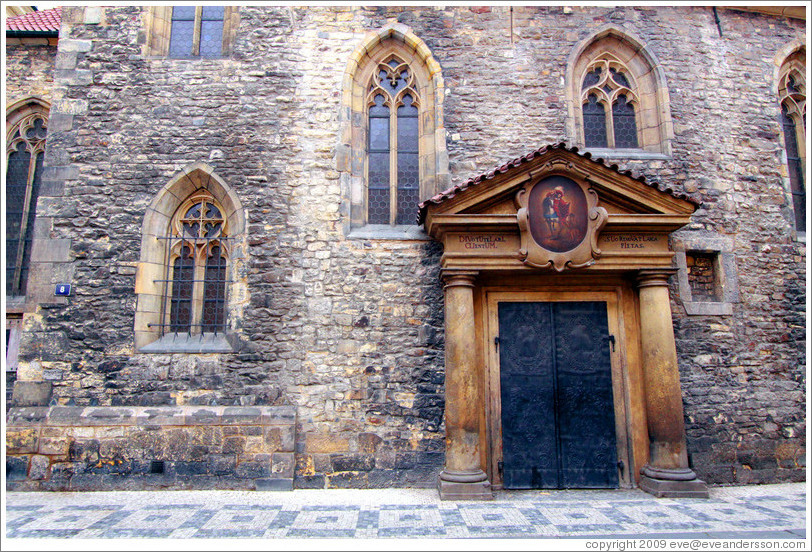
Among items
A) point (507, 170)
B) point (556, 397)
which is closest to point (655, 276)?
point (556, 397)

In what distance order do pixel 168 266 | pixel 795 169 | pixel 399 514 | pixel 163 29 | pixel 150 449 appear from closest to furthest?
pixel 399 514 < pixel 150 449 < pixel 168 266 < pixel 163 29 < pixel 795 169

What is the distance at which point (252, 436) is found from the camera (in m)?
6.12

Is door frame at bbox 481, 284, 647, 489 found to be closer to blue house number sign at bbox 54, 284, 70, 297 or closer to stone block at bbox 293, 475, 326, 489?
stone block at bbox 293, 475, 326, 489

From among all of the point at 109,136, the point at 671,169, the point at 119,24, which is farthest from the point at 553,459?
the point at 119,24

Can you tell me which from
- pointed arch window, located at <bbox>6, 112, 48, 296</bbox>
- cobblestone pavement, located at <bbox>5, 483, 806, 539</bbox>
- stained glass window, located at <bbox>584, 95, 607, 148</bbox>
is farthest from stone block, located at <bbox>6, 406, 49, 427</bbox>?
stained glass window, located at <bbox>584, 95, 607, 148</bbox>

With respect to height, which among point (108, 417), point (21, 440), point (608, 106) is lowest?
point (21, 440)

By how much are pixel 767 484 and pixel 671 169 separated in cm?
477

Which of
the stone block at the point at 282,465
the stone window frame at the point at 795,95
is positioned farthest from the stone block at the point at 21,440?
the stone window frame at the point at 795,95

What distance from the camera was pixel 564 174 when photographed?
621cm

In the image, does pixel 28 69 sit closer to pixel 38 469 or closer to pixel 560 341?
pixel 38 469

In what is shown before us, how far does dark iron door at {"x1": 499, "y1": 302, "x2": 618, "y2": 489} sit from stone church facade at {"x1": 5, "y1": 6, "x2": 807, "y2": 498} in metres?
0.03

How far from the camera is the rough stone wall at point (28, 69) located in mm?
9039

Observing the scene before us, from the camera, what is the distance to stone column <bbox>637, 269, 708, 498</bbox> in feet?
18.9

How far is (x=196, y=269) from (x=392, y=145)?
12.0 ft
